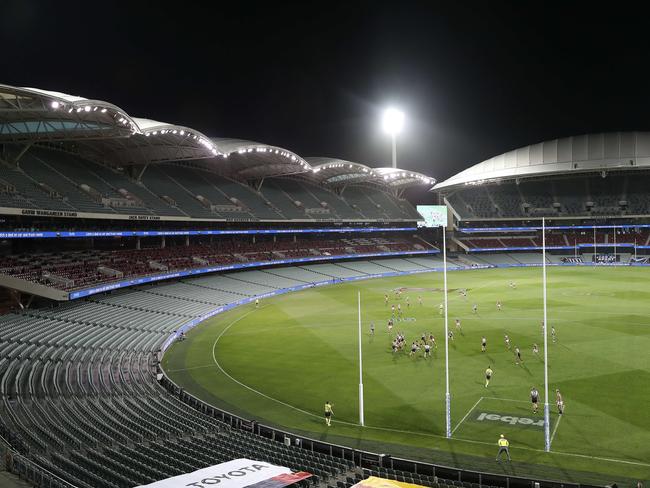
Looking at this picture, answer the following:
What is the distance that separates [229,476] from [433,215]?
322ft

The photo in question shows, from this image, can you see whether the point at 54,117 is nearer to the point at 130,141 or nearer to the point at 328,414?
the point at 130,141

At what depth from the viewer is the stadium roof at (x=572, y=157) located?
300ft

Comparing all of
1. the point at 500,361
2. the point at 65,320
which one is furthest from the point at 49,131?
the point at 500,361

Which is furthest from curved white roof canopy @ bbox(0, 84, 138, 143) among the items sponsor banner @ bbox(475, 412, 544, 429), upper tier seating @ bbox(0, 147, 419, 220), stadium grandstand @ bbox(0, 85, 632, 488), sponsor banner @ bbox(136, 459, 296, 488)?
sponsor banner @ bbox(475, 412, 544, 429)

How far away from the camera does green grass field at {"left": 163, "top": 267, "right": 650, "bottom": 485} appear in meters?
18.8

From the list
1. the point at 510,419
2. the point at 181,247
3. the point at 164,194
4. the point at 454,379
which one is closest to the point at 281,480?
the point at 510,419

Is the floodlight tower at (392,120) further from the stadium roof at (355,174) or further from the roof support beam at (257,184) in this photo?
the roof support beam at (257,184)

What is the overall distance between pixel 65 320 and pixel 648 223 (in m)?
106

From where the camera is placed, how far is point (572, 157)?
3711 inches

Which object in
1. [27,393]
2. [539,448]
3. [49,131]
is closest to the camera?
[539,448]

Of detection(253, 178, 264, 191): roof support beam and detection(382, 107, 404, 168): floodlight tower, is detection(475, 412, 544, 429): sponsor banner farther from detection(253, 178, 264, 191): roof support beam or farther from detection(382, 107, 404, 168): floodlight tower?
detection(382, 107, 404, 168): floodlight tower

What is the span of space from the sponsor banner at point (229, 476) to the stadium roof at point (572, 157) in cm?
9488

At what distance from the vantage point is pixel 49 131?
130 ft

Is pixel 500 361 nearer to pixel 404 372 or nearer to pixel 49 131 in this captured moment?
pixel 404 372
